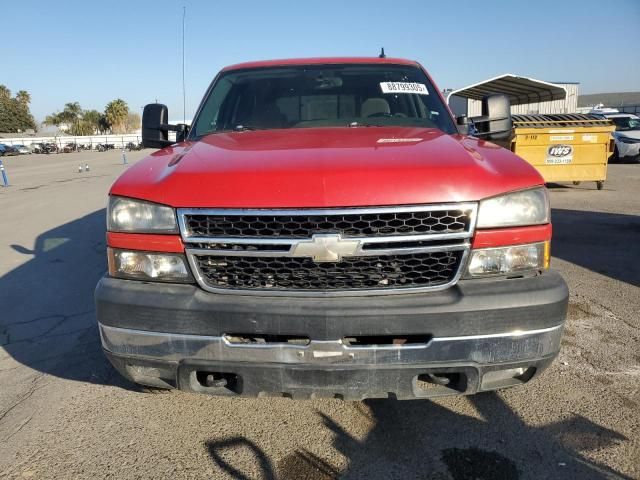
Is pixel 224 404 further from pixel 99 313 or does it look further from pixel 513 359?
pixel 513 359

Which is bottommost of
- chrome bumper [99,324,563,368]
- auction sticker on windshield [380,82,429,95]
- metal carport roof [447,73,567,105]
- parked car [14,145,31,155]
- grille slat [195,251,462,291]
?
chrome bumper [99,324,563,368]

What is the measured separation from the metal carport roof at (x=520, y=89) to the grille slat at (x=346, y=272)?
1353 cm

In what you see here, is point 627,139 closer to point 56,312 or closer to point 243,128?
point 243,128

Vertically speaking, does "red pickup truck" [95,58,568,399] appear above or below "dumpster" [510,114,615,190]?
below

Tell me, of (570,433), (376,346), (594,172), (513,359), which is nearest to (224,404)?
(376,346)

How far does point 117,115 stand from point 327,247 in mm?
108979

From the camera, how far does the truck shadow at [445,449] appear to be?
2.30 m

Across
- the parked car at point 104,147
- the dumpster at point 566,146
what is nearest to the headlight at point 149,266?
the dumpster at point 566,146

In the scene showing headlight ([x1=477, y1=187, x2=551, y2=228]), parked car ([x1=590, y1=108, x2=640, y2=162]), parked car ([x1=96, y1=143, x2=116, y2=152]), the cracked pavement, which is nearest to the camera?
headlight ([x1=477, y1=187, x2=551, y2=228])

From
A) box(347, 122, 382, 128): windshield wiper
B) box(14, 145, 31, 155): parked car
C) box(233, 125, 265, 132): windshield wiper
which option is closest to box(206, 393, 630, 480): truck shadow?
box(347, 122, 382, 128): windshield wiper

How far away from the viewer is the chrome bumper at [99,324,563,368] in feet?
6.98

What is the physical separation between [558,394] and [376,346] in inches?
58.9

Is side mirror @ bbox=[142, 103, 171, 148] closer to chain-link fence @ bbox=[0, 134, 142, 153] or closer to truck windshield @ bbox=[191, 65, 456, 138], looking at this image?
truck windshield @ bbox=[191, 65, 456, 138]

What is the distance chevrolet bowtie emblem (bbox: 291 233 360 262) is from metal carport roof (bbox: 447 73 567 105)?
540 inches
